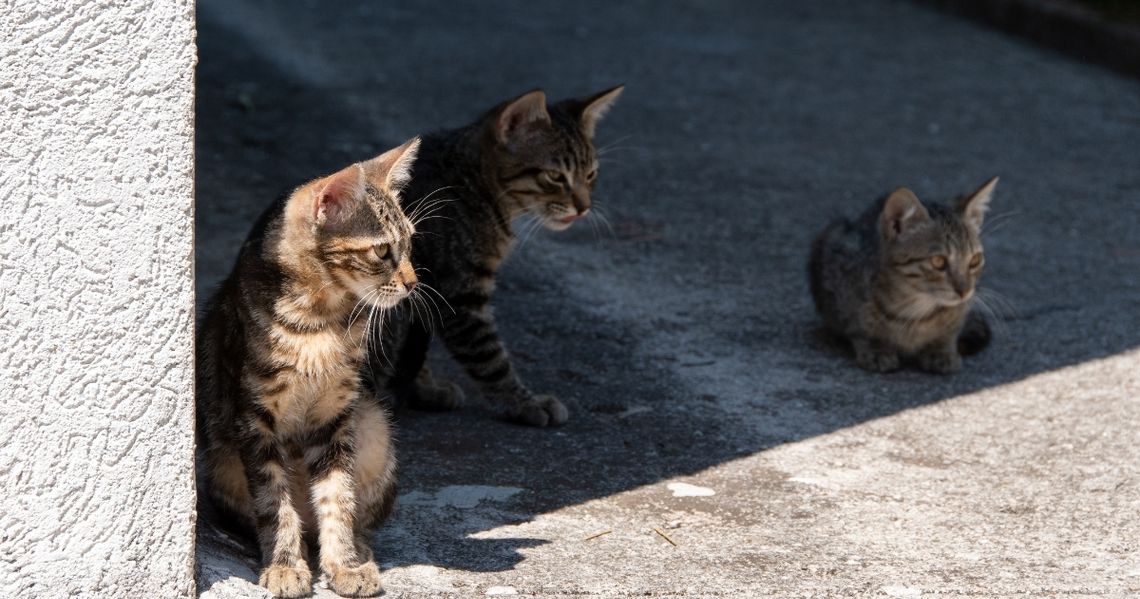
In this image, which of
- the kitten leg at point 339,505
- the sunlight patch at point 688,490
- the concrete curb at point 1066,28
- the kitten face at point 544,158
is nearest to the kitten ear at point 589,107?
the kitten face at point 544,158

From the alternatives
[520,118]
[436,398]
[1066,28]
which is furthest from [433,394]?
[1066,28]

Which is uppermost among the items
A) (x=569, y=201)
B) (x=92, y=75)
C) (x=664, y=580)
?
(x=92, y=75)

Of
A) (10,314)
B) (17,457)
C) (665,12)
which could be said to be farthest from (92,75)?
(665,12)

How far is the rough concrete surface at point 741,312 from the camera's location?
3.96 meters

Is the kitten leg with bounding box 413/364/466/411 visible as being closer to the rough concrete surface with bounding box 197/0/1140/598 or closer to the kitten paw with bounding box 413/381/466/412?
the kitten paw with bounding box 413/381/466/412

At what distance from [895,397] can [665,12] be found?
25.6 ft

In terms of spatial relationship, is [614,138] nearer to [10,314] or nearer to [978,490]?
[978,490]

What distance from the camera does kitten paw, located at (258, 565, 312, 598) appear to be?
343 cm

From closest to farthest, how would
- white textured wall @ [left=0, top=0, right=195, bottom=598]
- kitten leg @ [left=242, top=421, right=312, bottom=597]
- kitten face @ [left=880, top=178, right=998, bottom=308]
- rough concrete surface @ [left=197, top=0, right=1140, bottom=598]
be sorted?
white textured wall @ [left=0, top=0, right=195, bottom=598] → kitten leg @ [left=242, top=421, right=312, bottom=597] → rough concrete surface @ [left=197, top=0, right=1140, bottom=598] → kitten face @ [left=880, top=178, right=998, bottom=308]

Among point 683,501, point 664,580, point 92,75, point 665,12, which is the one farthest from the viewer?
point 665,12

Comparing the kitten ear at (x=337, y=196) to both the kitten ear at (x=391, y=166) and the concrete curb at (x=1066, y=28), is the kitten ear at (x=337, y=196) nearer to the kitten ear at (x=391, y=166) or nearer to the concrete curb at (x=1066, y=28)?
the kitten ear at (x=391, y=166)

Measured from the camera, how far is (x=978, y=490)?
14.6ft

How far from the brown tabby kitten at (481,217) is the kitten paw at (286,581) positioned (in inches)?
51.4

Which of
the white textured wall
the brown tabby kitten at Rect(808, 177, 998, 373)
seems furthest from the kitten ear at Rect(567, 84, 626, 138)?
the white textured wall
